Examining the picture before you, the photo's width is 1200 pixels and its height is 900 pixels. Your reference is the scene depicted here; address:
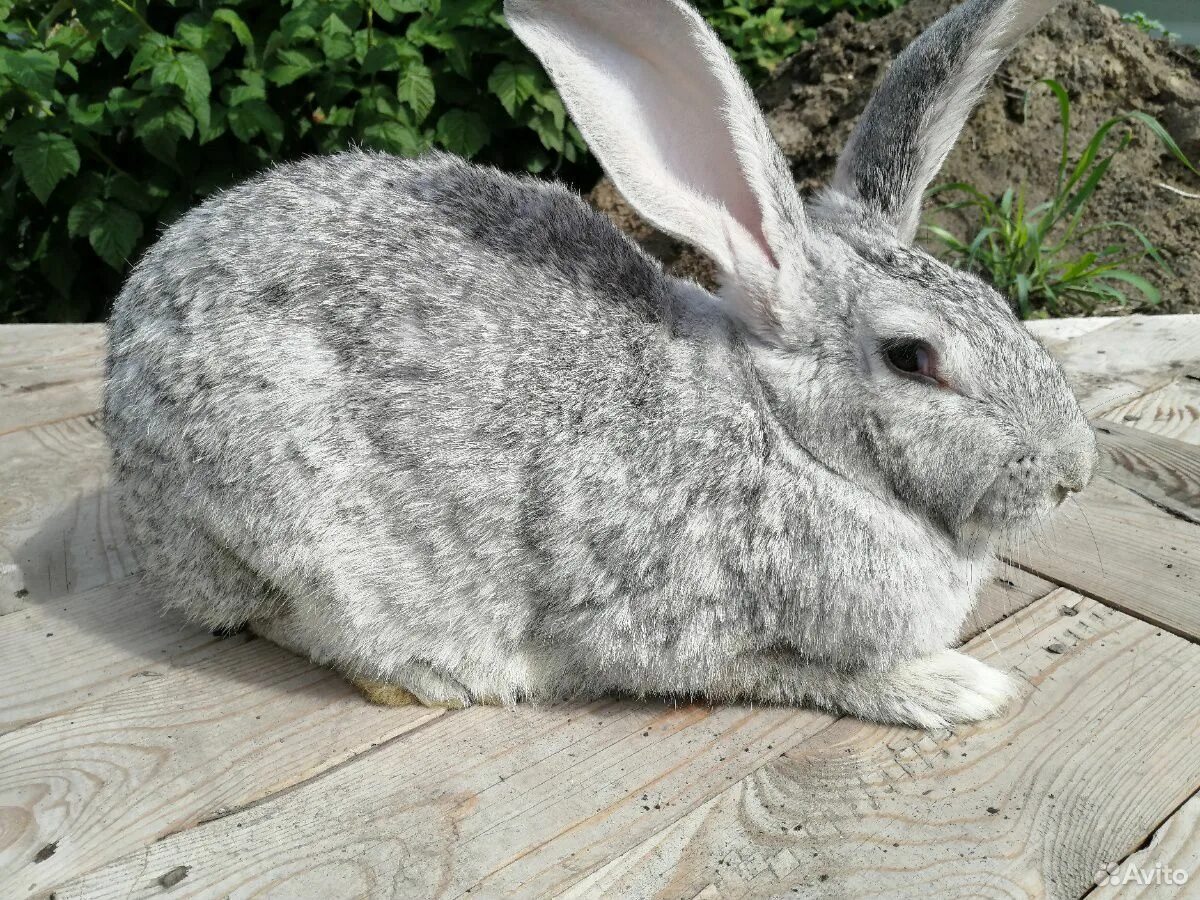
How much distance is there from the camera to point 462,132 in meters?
4.52

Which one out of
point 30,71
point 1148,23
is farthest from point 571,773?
point 1148,23

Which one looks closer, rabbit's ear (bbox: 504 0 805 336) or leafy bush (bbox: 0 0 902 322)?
rabbit's ear (bbox: 504 0 805 336)

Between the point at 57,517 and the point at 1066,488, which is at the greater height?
the point at 1066,488

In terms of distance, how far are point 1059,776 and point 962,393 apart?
28.3 inches

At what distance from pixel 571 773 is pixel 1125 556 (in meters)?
1.52

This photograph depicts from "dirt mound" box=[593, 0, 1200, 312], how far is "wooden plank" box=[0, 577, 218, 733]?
265 cm

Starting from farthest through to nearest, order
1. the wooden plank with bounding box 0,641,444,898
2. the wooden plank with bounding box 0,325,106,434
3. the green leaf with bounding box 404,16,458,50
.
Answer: the green leaf with bounding box 404,16,458,50
the wooden plank with bounding box 0,325,106,434
the wooden plank with bounding box 0,641,444,898

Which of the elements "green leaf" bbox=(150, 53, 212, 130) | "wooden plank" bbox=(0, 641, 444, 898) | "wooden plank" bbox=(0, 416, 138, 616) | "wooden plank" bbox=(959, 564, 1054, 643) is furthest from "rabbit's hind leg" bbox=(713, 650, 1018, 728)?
"green leaf" bbox=(150, 53, 212, 130)

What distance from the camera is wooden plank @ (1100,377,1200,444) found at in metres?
3.23

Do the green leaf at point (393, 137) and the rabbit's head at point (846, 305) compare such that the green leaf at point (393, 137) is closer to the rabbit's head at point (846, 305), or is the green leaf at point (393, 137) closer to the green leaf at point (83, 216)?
the green leaf at point (83, 216)

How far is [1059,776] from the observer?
1945 mm

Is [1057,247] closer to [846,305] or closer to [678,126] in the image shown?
[846,305]

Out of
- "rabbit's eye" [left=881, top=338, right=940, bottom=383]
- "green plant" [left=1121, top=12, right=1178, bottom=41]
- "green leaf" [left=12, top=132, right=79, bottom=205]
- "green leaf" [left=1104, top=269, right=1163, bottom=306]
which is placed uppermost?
"green plant" [left=1121, top=12, right=1178, bottom=41]

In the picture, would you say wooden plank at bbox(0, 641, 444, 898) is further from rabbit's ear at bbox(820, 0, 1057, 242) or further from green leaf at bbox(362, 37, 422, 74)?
green leaf at bbox(362, 37, 422, 74)
